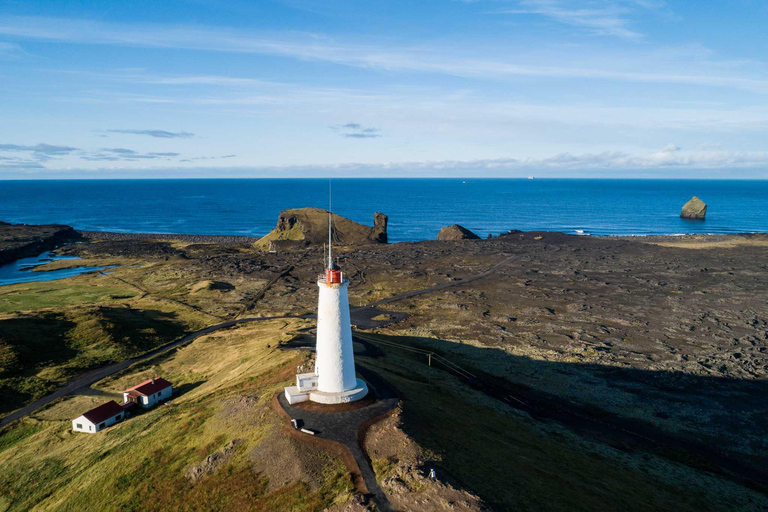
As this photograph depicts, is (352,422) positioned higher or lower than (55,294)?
higher

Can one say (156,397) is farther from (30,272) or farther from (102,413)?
(30,272)

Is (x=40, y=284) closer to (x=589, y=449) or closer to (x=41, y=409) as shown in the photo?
(x=41, y=409)

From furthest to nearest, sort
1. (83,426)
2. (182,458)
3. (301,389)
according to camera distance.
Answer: (83,426) → (301,389) → (182,458)

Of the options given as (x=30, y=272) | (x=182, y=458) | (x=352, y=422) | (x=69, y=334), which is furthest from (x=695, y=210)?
(x=30, y=272)

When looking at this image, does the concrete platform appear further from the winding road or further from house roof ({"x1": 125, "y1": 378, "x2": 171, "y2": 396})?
the winding road

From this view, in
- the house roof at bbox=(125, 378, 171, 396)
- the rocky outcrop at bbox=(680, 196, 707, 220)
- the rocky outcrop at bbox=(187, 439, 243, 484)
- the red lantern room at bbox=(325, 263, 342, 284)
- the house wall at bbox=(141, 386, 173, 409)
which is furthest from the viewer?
the rocky outcrop at bbox=(680, 196, 707, 220)

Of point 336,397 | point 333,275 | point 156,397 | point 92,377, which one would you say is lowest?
point 92,377

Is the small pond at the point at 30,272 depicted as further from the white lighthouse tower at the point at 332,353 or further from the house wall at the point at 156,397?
the white lighthouse tower at the point at 332,353

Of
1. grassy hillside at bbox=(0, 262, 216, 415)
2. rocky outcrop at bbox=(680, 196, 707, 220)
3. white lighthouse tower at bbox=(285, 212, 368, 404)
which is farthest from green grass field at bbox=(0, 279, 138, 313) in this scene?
rocky outcrop at bbox=(680, 196, 707, 220)
